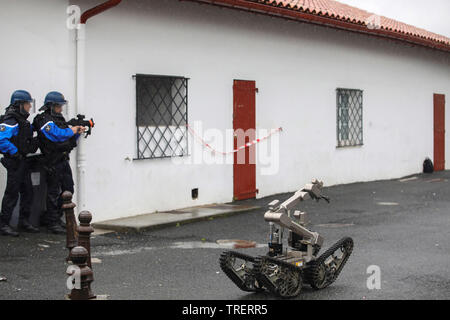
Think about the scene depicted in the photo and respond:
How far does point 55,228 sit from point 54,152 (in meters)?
1.04

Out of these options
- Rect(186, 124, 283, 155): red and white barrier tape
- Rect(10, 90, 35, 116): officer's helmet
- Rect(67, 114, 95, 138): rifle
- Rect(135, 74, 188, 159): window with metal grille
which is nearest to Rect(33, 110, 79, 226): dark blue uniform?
Rect(67, 114, 95, 138): rifle

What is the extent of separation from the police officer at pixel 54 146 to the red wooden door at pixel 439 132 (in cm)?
1370

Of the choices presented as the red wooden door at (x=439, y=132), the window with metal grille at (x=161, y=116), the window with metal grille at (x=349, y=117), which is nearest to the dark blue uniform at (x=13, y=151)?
the window with metal grille at (x=161, y=116)

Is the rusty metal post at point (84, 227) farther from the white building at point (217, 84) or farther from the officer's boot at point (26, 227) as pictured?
the white building at point (217, 84)

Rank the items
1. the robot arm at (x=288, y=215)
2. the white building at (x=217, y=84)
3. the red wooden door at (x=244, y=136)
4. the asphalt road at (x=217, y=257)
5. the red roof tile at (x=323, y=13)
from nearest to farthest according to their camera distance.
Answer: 1. the robot arm at (x=288, y=215)
2. the asphalt road at (x=217, y=257)
3. the white building at (x=217, y=84)
4. the red roof tile at (x=323, y=13)
5. the red wooden door at (x=244, y=136)

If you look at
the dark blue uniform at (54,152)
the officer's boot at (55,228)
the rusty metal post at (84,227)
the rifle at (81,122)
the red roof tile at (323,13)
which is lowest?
the officer's boot at (55,228)

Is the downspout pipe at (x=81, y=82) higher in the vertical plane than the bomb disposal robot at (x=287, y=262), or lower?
higher

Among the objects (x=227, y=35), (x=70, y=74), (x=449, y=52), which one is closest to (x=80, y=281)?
(x=70, y=74)

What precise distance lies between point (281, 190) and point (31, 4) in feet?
22.2

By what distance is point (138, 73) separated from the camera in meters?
11.5

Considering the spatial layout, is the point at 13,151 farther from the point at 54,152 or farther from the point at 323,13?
the point at 323,13

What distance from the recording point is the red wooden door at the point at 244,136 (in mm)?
13633

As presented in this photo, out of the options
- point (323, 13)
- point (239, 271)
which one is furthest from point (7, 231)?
point (323, 13)

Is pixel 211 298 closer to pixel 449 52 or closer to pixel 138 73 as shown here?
pixel 138 73
